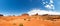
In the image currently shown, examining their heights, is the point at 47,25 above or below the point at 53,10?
below

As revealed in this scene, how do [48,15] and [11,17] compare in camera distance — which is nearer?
[11,17]

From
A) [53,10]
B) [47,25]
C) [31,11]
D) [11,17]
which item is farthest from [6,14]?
[47,25]

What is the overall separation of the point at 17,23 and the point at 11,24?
2.06 feet

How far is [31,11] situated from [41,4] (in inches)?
74.8

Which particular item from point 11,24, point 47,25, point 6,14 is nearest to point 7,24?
point 11,24

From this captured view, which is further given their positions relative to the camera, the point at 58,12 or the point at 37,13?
the point at 37,13

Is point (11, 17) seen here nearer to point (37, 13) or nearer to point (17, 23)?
point (37, 13)

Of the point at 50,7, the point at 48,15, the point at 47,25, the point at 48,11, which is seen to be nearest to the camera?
the point at 47,25

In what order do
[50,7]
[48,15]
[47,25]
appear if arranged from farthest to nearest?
1. [48,15]
2. [50,7]
3. [47,25]

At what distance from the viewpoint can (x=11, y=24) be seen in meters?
16.1

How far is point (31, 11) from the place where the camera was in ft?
71.4

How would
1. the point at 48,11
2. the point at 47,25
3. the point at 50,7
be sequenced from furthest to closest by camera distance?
1. the point at 48,11
2. the point at 50,7
3. the point at 47,25

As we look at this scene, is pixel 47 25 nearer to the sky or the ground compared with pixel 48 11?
nearer to the ground

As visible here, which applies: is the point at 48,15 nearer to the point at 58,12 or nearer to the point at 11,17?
the point at 58,12
